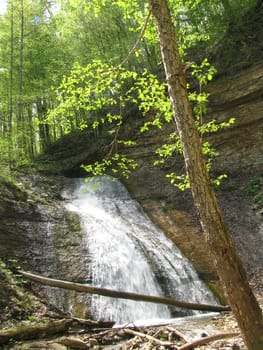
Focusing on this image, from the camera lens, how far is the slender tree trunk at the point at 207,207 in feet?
11.6

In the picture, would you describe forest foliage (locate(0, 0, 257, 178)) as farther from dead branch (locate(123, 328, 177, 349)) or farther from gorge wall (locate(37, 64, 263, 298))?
dead branch (locate(123, 328, 177, 349))

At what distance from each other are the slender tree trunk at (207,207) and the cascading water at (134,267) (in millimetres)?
3466

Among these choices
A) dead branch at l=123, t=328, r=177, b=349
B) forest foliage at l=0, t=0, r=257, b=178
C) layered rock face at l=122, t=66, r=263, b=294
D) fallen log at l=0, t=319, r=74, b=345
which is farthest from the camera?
forest foliage at l=0, t=0, r=257, b=178

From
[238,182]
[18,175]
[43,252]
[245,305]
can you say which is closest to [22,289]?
[43,252]

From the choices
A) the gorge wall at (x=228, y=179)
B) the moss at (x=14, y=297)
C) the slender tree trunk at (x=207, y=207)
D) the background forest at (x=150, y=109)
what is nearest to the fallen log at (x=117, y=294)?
the moss at (x=14, y=297)

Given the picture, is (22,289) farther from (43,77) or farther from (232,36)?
(43,77)

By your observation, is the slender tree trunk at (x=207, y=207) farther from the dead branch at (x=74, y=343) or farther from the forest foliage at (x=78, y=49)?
the forest foliage at (x=78, y=49)

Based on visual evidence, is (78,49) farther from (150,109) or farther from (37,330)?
(37,330)

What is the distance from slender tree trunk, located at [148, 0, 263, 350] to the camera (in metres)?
3.55

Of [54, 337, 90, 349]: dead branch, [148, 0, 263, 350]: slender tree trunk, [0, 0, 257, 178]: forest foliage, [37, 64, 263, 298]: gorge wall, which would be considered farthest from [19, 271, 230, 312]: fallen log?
[0, 0, 257, 178]: forest foliage

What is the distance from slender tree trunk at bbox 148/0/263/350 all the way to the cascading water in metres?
3.47

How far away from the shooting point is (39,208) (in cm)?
1155

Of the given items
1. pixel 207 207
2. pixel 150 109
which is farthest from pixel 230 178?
pixel 207 207

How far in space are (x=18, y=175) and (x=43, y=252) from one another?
623 cm
